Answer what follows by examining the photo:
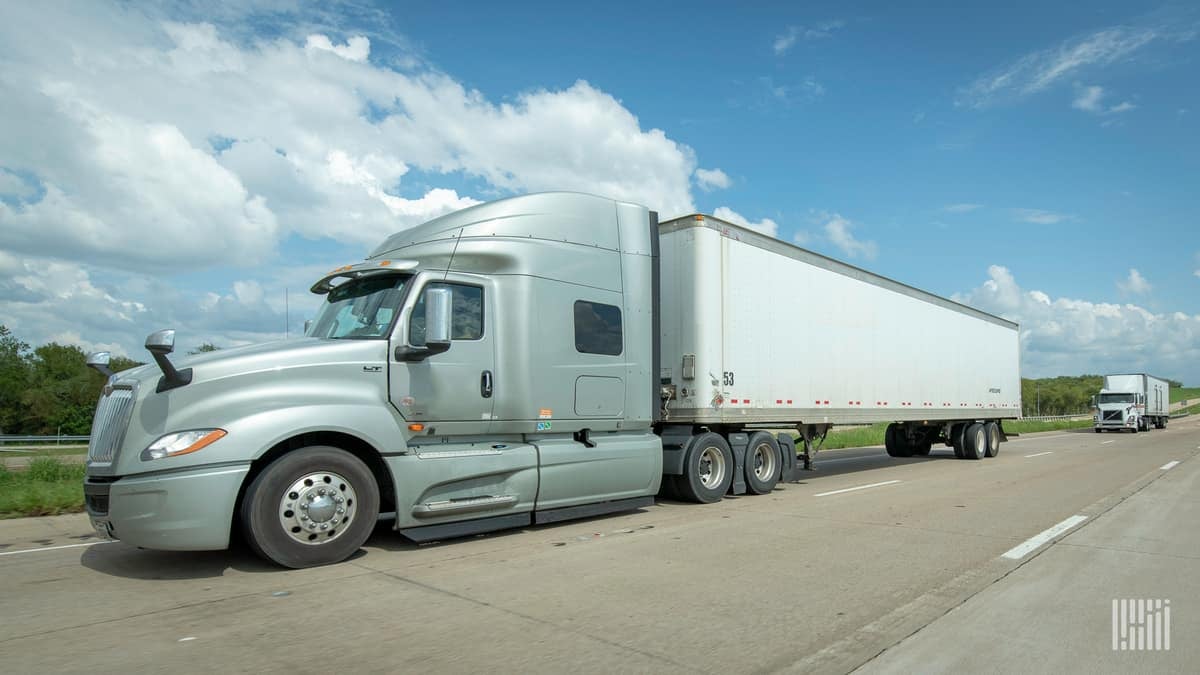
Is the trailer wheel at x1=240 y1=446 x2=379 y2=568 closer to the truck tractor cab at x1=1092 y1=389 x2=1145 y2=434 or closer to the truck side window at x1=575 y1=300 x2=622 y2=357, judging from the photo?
the truck side window at x1=575 y1=300 x2=622 y2=357

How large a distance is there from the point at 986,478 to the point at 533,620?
11786mm

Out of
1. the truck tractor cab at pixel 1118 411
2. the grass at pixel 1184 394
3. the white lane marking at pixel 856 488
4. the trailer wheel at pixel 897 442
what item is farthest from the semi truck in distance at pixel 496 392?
the grass at pixel 1184 394

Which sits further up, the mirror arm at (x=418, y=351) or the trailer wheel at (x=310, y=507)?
the mirror arm at (x=418, y=351)

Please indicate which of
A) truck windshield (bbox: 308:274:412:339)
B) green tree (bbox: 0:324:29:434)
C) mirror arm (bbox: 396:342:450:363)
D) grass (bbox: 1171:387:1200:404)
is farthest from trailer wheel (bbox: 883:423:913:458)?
grass (bbox: 1171:387:1200:404)

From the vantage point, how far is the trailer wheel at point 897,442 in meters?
19.2

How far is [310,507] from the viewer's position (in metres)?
5.95

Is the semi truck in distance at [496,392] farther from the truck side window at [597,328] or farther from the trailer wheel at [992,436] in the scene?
the trailer wheel at [992,436]

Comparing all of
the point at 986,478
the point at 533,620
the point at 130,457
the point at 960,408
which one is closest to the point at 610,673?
the point at 533,620

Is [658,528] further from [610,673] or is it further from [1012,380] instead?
[1012,380]

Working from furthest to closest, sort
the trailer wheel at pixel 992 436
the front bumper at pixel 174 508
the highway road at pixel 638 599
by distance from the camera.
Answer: the trailer wheel at pixel 992 436 < the front bumper at pixel 174 508 < the highway road at pixel 638 599

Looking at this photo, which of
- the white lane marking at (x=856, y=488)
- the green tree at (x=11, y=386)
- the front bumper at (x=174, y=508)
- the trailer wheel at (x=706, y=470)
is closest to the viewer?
the front bumper at (x=174, y=508)

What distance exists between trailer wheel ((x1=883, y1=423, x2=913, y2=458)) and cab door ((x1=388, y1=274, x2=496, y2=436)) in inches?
584

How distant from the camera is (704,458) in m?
10.1

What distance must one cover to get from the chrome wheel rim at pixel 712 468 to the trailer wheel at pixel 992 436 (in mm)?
12389
